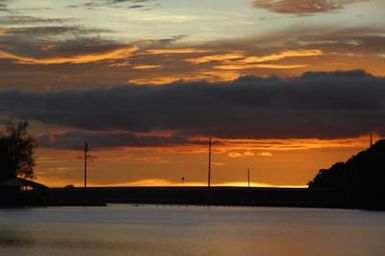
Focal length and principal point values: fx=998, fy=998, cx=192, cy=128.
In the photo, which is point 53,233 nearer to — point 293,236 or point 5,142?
point 293,236

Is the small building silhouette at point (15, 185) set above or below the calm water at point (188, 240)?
above

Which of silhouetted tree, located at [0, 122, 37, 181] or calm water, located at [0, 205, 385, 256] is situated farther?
silhouetted tree, located at [0, 122, 37, 181]

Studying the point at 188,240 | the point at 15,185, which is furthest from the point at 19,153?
the point at 188,240

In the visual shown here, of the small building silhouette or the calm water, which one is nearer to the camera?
the calm water

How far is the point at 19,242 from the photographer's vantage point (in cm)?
9181

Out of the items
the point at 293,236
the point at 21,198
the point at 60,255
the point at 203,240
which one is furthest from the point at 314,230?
the point at 21,198

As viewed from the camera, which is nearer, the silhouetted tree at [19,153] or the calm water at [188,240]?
the calm water at [188,240]

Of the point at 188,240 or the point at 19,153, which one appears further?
the point at 19,153

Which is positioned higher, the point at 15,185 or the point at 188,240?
the point at 15,185

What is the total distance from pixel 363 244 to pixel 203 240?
16.3m

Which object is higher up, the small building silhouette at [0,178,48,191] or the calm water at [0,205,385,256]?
→ the small building silhouette at [0,178,48,191]

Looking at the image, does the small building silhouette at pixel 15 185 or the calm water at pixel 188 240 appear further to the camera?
the small building silhouette at pixel 15 185

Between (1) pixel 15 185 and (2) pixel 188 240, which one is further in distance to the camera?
(1) pixel 15 185

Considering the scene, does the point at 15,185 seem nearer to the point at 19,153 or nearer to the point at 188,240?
the point at 19,153
